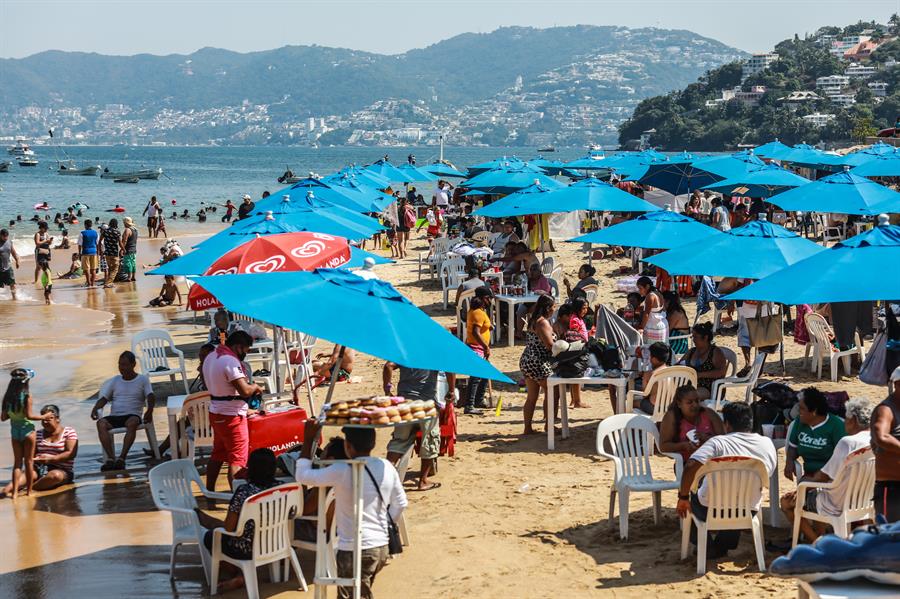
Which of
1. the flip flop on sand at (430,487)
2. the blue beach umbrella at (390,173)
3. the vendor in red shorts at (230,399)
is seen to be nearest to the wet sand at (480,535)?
the flip flop on sand at (430,487)

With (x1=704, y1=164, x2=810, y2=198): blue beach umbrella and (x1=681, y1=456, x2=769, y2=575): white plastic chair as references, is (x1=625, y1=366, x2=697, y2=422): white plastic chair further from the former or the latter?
(x1=704, y1=164, x2=810, y2=198): blue beach umbrella

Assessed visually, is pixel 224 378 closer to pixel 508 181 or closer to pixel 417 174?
pixel 508 181

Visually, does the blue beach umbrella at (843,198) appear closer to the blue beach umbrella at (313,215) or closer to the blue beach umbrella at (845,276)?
the blue beach umbrella at (313,215)

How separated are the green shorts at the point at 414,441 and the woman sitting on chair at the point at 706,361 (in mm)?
2336

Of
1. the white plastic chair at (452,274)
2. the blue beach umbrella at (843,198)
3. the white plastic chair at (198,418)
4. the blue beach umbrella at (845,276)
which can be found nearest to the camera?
the blue beach umbrella at (845,276)

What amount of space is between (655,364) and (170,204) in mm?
55257

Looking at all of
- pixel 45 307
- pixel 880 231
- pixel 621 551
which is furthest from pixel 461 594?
pixel 45 307

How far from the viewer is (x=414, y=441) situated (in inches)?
303

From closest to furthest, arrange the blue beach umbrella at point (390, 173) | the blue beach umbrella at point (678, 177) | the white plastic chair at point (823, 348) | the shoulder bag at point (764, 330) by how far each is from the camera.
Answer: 1. the shoulder bag at point (764, 330)
2. the white plastic chair at point (823, 348)
3. the blue beach umbrella at point (678, 177)
4. the blue beach umbrella at point (390, 173)

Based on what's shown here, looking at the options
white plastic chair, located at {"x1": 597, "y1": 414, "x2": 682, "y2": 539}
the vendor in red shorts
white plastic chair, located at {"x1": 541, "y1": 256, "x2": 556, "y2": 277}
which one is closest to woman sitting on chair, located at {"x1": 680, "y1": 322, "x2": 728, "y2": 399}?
white plastic chair, located at {"x1": 597, "y1": 414, "x2": 682, "y2": 539}

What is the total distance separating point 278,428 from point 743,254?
453cm

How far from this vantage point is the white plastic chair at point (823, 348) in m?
11.4

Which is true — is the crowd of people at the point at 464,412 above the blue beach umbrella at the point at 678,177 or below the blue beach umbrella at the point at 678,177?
below

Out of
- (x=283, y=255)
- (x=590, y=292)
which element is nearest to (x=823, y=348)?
(x=590, y=292)
